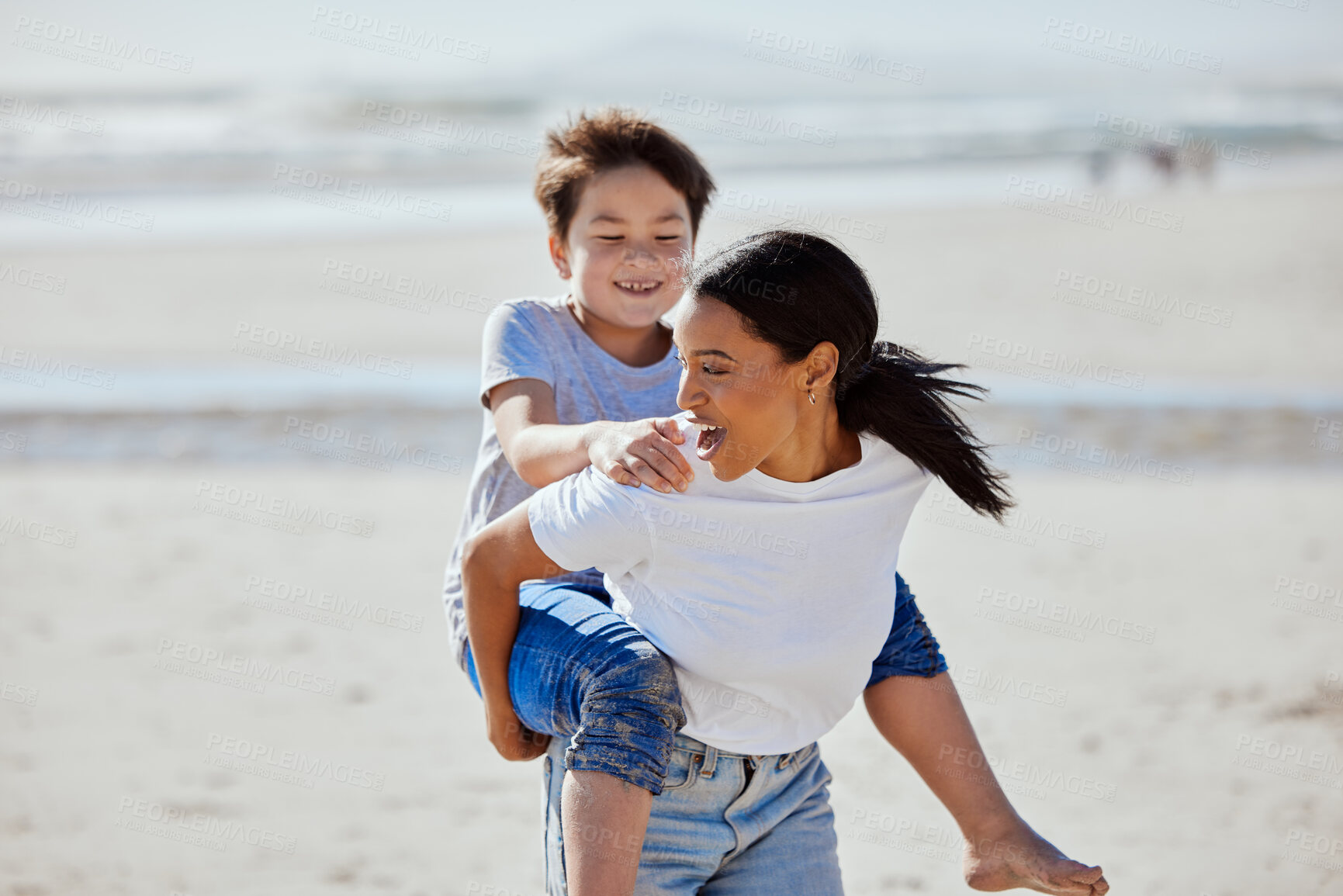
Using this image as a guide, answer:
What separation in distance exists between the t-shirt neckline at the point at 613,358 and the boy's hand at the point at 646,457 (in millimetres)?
676

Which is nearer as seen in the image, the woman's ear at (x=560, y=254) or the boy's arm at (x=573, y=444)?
the boy's arm at (x=573, y=444)

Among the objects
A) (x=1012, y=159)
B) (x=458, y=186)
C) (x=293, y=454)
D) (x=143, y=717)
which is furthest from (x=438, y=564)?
(x=1012, y=159)

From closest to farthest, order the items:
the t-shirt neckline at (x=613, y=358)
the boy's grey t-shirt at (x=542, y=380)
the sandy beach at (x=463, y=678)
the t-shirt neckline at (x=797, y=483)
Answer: the t-shirt neckline at (x=797, y=483) → the boy's grey t-shirt at (x=542, y=380) → the t-shirt neckline at (x=613, y=358) → the sandy beach at (x=463, y=678)

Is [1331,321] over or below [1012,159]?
below

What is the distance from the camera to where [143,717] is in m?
5.00

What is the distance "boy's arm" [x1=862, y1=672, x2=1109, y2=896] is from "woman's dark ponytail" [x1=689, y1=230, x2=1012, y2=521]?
0.46 metres

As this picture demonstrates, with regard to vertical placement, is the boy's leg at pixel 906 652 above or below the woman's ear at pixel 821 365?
below

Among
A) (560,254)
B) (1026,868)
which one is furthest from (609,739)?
(560,254)

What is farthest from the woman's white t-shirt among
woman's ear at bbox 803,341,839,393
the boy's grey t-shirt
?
the boy's grey t-shirt

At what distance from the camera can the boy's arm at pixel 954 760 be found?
2.71 meters

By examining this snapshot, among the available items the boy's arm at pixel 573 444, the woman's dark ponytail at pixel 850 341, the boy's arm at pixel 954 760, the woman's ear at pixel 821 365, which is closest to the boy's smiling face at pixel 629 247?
the boy's arm at pixel 573 444

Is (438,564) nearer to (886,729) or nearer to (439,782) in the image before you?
(439,782)

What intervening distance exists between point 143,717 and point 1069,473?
19.0 ft

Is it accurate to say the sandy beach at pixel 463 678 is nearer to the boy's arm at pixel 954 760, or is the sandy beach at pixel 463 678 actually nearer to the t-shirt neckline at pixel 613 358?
the boy's arm at pixel 954 760
